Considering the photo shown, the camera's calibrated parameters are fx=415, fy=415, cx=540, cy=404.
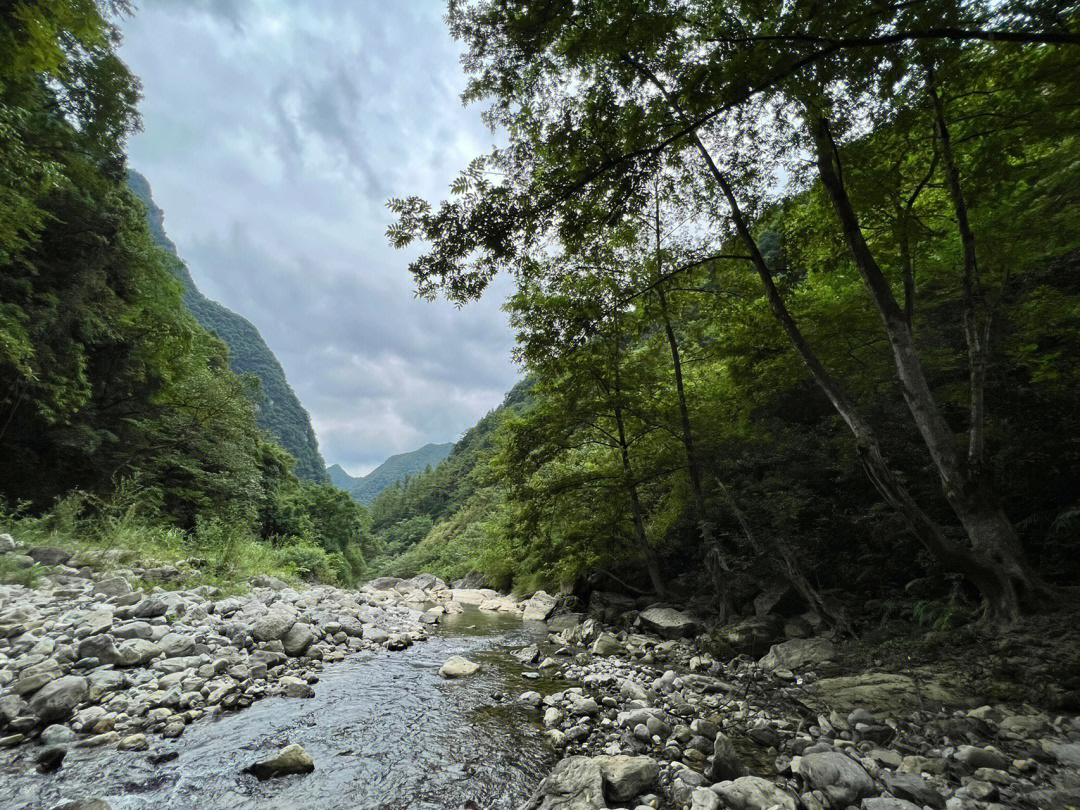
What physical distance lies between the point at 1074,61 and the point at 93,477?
2244 centimetres

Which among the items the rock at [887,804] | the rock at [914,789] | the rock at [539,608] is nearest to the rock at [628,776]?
the rock at [887,804]

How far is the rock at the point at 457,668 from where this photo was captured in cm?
702

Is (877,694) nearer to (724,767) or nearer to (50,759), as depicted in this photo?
(724,767)

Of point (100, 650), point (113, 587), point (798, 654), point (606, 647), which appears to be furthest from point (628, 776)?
point (113, 587)

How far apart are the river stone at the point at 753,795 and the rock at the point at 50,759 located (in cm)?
530

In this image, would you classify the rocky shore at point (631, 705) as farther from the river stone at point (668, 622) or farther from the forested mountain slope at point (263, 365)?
the forested mountain slope at point (263, 365)

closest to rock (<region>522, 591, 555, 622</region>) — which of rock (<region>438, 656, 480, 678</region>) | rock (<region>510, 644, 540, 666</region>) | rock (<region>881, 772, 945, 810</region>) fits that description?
rock (<region>510, 644, 540, 666</region>)

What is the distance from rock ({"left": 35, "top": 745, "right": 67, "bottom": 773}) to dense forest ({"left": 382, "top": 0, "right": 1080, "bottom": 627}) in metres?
5.21

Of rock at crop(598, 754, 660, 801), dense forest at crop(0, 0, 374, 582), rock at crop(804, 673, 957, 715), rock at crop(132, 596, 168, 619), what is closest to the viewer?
rock at crop(598, 754, 660, 801)

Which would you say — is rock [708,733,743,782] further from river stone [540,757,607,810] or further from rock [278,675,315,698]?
rock [278,675,315,698]

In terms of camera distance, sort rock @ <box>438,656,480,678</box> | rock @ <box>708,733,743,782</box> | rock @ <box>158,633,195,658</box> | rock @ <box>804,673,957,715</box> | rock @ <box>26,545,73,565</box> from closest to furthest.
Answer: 1. rock @ <box>708,733,743,782</box>
2. rock @ <box>804,673,957,715</box>
3. rock @ <box>158,633,195,658</box>
4. rock @ <box>438,656,480,678</box>
5. rock @ <box>26,545,73,565</box>

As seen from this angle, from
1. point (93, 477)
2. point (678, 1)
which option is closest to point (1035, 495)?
point (678, 1)

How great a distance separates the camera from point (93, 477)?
A: 13.7 metres

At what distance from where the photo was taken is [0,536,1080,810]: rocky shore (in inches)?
119
